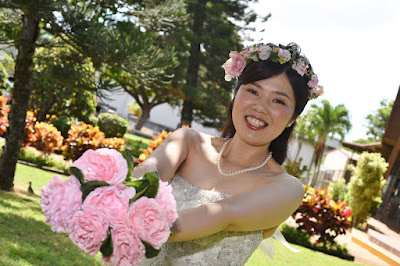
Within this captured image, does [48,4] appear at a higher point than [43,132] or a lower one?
higher

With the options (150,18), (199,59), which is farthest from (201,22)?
(150,18)

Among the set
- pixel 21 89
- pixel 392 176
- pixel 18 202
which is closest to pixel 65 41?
pixel 21 89

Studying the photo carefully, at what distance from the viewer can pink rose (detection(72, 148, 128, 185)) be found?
1284 millimetres

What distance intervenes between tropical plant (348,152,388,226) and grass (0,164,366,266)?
6449 mm

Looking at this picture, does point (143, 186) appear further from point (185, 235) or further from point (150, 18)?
point (150, 18)

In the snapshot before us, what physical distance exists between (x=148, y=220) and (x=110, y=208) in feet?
0.37

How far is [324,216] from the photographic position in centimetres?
1000

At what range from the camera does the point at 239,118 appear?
2115mm

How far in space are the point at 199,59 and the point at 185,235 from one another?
2437cm

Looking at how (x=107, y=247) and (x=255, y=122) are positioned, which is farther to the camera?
(x=255, y=122)

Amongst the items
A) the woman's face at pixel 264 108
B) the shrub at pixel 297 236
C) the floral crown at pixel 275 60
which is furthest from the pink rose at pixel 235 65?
the shrub at pixel 297 236

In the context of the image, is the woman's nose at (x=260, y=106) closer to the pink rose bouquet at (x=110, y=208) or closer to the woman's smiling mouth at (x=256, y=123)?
the woman's smiling mouth at (x=256, y=123)

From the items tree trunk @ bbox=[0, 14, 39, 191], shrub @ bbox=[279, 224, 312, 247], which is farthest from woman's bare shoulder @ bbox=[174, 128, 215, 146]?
shrub @ bbox=[279, 224, 312, 247]

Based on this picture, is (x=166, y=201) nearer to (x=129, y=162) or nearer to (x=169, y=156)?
(x=129, y=162)
